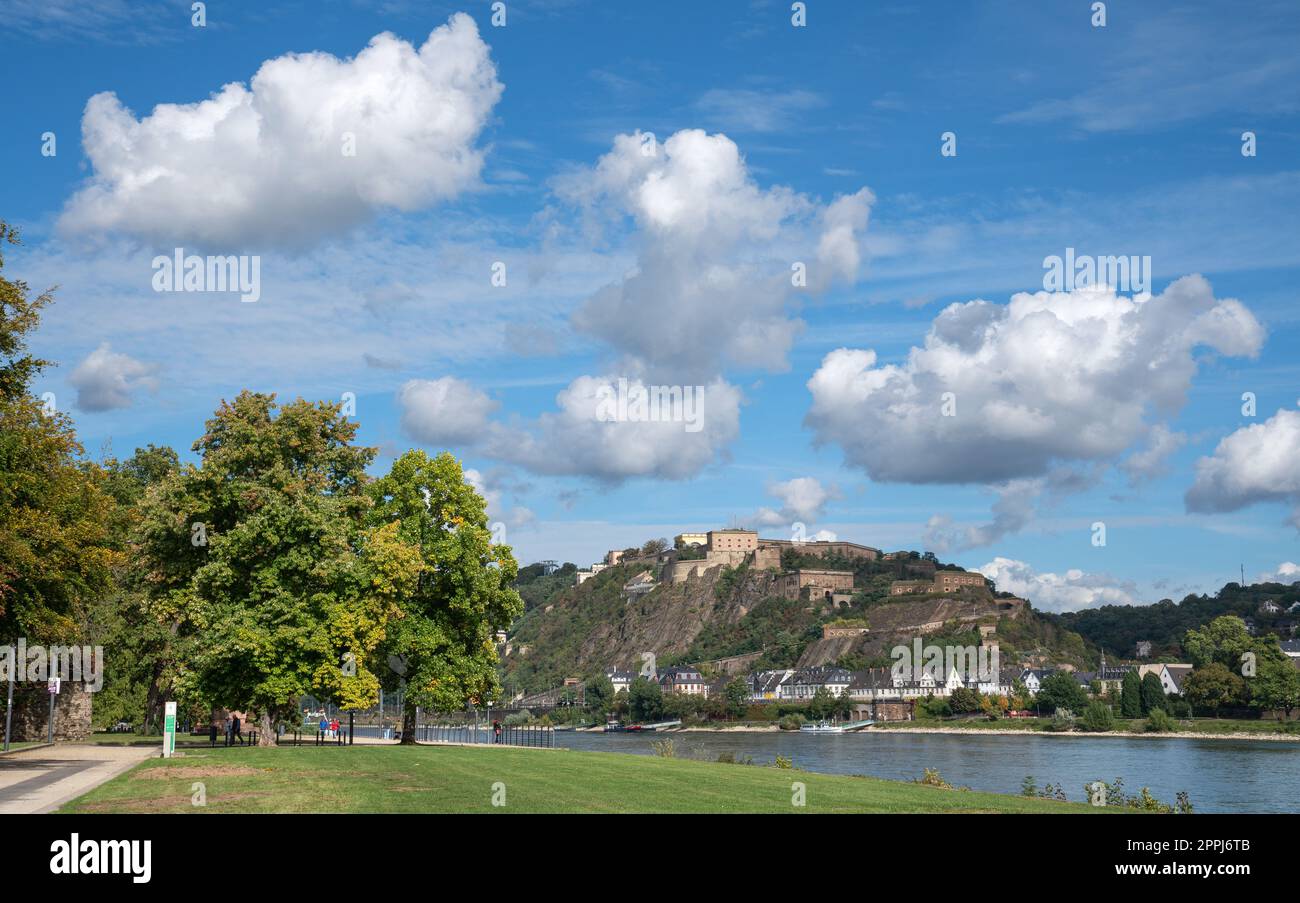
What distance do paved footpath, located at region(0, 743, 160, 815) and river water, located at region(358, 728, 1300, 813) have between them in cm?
2402

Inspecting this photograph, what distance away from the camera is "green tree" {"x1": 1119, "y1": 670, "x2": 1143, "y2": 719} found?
140375 millimetres

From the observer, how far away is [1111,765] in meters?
78.6

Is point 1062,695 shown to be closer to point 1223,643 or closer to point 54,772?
point 1223,643

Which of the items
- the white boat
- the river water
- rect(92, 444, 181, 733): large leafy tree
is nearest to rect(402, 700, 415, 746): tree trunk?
rect(92, 444, 181, 733): large leafy tree

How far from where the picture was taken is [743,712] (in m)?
188

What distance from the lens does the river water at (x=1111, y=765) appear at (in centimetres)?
5553

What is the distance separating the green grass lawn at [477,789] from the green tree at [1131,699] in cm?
11983

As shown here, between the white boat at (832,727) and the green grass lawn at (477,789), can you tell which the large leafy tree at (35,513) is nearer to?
the green grass lawn at (477,789)

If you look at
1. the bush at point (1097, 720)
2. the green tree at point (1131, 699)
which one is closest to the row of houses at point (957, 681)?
the green tree at point (1131, 699)

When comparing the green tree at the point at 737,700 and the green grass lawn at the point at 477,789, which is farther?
the green tree at the point at 737,700

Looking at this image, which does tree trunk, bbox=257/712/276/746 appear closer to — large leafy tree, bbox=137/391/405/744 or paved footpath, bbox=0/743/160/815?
large leafy tree, bbox=137/391/405/744
